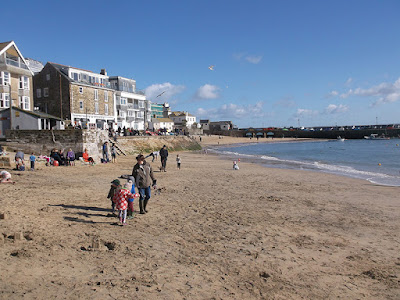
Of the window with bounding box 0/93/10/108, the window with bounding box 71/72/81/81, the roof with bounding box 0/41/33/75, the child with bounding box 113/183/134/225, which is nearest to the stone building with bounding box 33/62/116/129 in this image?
the window with bounding box 71/72/81/81

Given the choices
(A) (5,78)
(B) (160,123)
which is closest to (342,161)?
(A) (5,78)

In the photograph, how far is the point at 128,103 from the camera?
56.5 m

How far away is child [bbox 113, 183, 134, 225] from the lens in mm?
7988

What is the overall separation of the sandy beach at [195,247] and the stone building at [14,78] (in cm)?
2144

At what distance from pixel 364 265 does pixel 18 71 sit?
3422 cm

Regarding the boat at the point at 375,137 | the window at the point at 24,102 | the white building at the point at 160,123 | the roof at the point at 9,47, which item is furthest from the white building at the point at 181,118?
the roof at the point at 9,47

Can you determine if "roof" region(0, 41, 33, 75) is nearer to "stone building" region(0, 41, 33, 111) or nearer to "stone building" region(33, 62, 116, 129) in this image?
"stone building" region(0, 41, 33, 111)

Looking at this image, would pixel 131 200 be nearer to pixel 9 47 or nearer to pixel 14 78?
pixel 14 78

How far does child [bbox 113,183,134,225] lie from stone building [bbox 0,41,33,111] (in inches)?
1009

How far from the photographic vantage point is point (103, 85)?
47312mm

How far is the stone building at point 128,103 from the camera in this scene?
174ft

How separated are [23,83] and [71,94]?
890cm

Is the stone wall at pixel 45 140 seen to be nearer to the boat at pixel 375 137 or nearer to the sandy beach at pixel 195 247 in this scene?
the sandy beach at pixel 195 247

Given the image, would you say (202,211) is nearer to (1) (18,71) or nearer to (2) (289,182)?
(2) (289,182)
